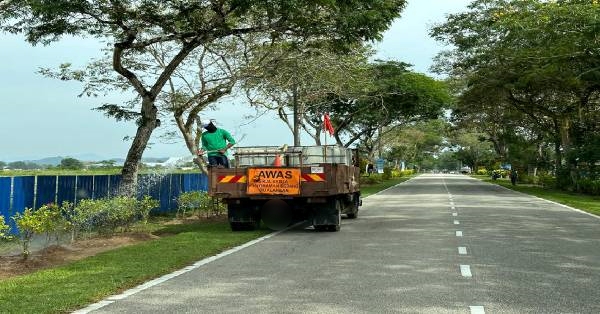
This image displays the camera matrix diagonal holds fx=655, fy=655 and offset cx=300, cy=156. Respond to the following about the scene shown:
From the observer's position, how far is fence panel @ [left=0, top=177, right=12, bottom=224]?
14.4m

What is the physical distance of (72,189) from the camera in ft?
57.4

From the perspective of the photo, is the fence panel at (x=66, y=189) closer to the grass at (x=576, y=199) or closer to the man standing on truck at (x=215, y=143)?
the man standing on truck at (x=215, y=143)

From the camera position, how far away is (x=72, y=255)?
11.9 m

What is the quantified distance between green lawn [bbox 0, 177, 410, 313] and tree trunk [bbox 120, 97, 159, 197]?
13.0ft

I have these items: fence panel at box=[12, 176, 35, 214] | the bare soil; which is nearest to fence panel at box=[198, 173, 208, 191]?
fence panel at box=[12, 176, 35, 214]

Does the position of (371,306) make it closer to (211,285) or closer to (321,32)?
(211,285)

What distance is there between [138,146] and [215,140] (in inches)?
113

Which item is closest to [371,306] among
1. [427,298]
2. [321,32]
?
[427,298]

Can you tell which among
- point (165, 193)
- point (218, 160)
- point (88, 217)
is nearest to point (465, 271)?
point (218, 160)

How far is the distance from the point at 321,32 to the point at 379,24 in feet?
6.19

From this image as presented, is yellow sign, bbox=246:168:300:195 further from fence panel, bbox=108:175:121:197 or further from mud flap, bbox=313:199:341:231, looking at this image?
fence panel, bbox=108:175:121:197

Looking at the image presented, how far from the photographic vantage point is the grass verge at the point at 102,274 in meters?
7.25

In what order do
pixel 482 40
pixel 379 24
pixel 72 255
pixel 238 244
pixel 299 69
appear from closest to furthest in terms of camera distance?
1. pixel 72 255
2. pixel 238 244
3. pixel 379 24
4. pixel 299 69
5. pixel 482 40

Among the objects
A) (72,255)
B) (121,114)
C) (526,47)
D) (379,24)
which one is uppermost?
(526,47)
